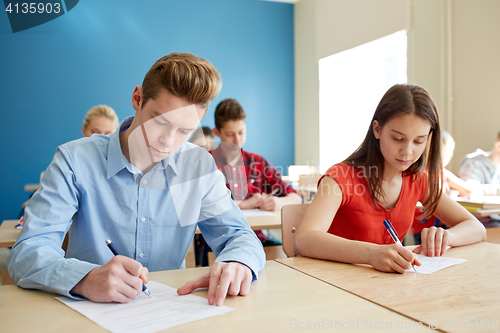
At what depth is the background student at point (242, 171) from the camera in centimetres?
245

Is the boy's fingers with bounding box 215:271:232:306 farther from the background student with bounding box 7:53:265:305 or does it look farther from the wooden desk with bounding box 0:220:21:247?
the wooden desk with bounding box 0:220:21:247

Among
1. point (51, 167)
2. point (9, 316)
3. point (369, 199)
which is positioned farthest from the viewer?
point (369, 199)

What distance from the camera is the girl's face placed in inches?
52.9

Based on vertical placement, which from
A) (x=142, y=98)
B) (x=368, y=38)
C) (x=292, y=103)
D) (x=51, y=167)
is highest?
Result: (x=368, y=38)

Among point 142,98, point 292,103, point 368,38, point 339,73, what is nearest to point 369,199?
point 142,98

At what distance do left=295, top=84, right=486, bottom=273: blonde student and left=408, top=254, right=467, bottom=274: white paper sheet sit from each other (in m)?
0.05

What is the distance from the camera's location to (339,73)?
222 inches

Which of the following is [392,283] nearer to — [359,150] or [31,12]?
[359,150]

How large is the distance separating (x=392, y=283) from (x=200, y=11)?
5.73 meters

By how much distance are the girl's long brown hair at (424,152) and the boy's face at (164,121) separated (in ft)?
2.35

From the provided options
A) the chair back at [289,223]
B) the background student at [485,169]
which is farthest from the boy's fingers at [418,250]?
the background student at [485,169]

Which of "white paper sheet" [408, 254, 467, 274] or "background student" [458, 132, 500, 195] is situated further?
"background student" [458, 132, 500, 195]

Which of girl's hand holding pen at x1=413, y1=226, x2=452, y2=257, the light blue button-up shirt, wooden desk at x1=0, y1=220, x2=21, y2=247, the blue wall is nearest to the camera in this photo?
the light blue button-up shirt

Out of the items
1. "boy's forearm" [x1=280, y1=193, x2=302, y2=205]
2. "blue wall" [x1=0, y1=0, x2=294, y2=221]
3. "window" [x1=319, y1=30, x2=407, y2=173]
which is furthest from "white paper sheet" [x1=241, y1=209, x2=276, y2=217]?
"blue wall" [x1=0, y1=0, x2=294, y2=221]
